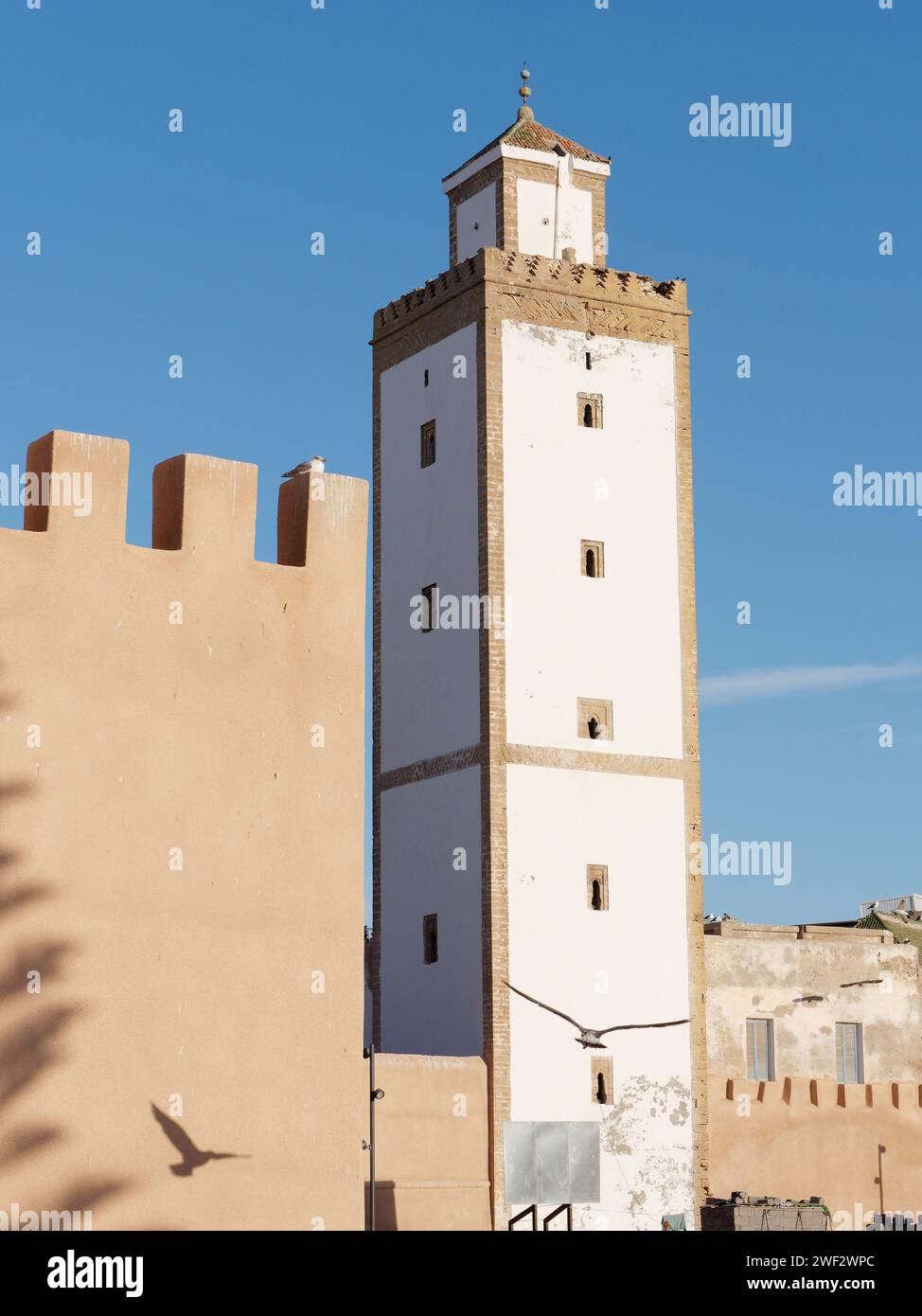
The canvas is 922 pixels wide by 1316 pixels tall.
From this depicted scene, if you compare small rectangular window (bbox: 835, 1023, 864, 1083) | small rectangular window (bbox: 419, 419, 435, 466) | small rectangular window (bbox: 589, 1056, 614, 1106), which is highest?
small rectangular window (bbox: 419, 419, 435, 466)

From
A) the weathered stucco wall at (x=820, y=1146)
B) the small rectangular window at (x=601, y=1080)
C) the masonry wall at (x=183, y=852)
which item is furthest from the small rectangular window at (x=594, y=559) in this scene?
the masonry wall at (x=183, y=852)

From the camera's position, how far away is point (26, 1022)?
15.1m

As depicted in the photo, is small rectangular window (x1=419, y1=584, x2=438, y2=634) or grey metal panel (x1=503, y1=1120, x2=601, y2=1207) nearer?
grey metal panel (x1=503, y1=1120, x2=601, y2=1207)

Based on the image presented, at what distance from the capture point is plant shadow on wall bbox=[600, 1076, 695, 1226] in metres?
33.3

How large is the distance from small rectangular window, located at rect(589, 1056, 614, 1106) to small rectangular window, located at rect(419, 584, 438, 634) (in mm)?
7529

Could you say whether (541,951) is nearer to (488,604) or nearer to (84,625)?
(488,604)

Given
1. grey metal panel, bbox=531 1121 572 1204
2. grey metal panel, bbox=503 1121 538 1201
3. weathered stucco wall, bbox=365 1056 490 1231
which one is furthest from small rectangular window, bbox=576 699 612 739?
grey metal panel, bbox=503 1121 538 1201

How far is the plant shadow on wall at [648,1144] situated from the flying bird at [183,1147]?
18.3 metres

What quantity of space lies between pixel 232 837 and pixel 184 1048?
5.22ft

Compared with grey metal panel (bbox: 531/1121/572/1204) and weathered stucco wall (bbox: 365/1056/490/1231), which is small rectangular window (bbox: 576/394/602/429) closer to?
weathered stucco wall (bbox: 365/1056/490/1231)

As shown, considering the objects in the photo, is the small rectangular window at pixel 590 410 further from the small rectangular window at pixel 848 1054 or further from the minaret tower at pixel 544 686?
the small rectangular window at pixel 848 1054

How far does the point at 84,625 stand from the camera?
622 inches
